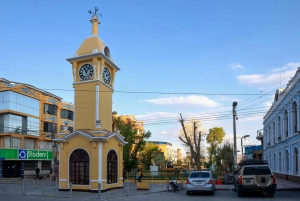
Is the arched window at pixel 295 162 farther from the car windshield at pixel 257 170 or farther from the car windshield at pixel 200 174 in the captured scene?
the car windshield at pixel 200 174

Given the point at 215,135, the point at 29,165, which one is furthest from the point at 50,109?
the point at 215,135

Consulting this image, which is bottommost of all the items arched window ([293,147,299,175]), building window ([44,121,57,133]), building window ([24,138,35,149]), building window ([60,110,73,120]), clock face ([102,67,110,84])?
arched window ([293,147,299,175])

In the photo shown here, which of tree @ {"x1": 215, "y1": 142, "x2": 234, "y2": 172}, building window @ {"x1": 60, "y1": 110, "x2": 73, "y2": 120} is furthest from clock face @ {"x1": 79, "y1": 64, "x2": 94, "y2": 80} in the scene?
building window @ {"x1": 60, "y1": 110, "x2": 73, "y2": 120}

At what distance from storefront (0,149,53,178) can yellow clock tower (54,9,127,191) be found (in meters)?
23.3

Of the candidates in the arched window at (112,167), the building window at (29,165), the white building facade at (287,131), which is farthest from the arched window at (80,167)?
the building window at (29,165)

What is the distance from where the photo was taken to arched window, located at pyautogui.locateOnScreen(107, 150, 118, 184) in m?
22.4

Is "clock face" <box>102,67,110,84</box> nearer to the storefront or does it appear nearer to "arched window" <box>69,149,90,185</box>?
"arched window" <box>69,149,90,185</box>

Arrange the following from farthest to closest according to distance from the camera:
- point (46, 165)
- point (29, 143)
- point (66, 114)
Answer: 1. point (66, 114)
2. point (46, 165)
3. point (29, 143)

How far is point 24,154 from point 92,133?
2707cm

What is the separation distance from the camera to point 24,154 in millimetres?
44469

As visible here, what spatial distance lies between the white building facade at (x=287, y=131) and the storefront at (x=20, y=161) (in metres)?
32.1

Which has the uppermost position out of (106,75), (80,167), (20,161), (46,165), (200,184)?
(106,75)

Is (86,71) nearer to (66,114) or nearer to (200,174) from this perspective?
(200,174)

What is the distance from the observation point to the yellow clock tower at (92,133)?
70.0 ft
